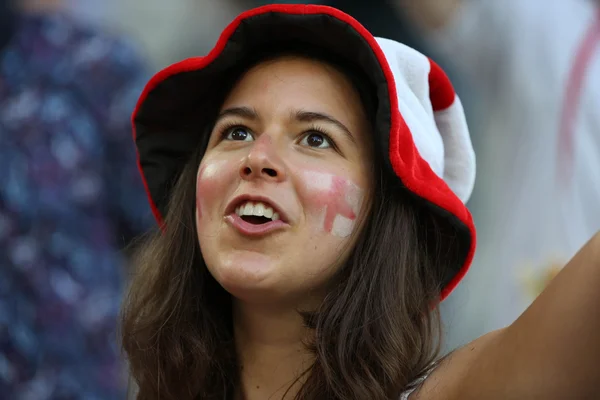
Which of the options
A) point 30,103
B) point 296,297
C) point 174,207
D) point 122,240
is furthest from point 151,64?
point 296,297

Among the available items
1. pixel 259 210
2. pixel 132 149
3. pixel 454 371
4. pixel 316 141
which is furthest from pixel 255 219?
pixel 132 149

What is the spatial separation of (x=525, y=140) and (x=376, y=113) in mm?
597

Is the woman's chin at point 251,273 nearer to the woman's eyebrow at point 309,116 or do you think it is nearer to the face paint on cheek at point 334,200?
the face paint on cheek at point 334,200

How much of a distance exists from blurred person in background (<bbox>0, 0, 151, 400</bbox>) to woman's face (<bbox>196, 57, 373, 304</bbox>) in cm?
60

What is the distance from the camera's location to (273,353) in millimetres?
1254

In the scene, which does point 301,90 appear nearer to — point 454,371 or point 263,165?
point 263,165

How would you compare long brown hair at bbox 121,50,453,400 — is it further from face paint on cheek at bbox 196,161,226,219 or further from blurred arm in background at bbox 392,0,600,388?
blurred arm in background at bbox 392,0,600,388

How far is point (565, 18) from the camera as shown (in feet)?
5.44

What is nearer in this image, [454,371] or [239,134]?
[454,371]

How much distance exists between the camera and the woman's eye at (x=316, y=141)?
1216 mm

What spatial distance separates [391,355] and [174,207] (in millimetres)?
502

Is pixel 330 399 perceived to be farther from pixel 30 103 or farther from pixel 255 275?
pixel 30 103

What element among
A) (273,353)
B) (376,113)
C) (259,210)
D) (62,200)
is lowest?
(273,353)

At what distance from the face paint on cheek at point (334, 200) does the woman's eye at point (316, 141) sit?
0.06 m
